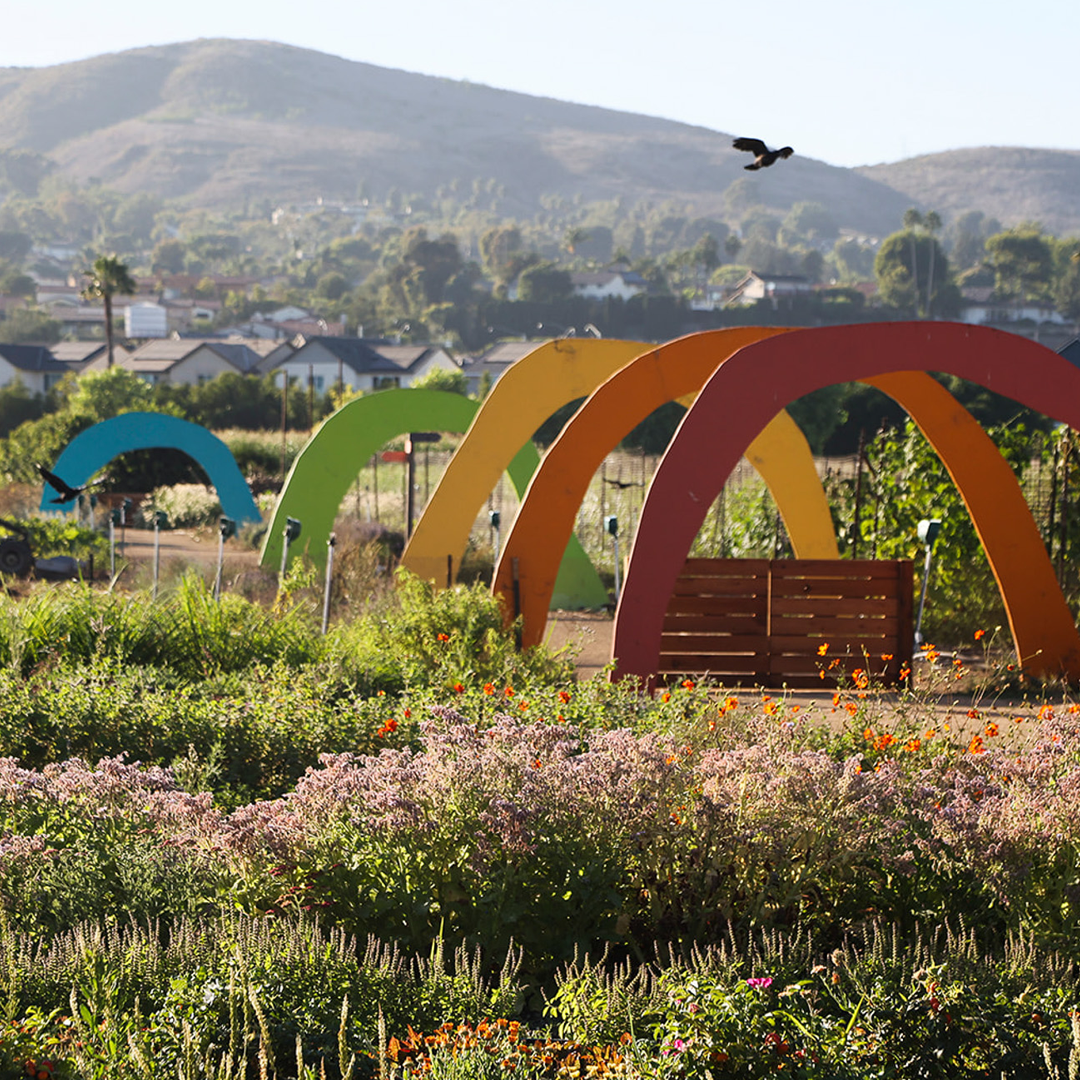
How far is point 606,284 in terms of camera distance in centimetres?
14038

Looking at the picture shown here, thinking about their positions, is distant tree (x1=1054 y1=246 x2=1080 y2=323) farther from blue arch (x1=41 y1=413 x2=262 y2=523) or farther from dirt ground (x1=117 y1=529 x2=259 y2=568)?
blue arch (x1=41 y1=413 x2=262 y2=523)

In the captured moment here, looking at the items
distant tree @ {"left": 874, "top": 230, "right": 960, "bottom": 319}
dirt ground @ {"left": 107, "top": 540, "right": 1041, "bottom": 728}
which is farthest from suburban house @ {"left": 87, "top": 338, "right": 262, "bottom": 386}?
distant tree @ {"left": 874, "top": 230, "right": 960, "bottom": 319}

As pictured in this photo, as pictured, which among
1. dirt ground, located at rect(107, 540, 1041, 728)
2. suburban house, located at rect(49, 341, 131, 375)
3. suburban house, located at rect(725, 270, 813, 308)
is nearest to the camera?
dirt ground, located at rect(107, 540, 1041, 728)

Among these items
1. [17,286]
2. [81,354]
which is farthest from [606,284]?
[81,354]

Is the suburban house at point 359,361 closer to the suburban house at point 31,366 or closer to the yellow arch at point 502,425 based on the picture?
the suburban house at point 31,366

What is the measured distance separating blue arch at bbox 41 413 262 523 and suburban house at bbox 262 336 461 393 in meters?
51.2

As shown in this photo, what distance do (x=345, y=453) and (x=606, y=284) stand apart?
129821mm

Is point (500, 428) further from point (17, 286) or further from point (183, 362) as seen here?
point (17, 286)

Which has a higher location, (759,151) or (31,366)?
(31,366)

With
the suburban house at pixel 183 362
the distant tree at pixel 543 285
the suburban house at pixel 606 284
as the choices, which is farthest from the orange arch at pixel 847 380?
the suburban house at pixel 606 284

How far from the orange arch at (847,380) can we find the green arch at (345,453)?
4.99 meters

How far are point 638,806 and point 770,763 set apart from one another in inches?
24.1

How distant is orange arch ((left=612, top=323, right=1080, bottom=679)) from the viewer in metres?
8.04

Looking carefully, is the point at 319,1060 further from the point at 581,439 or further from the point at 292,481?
the point at 292,481
